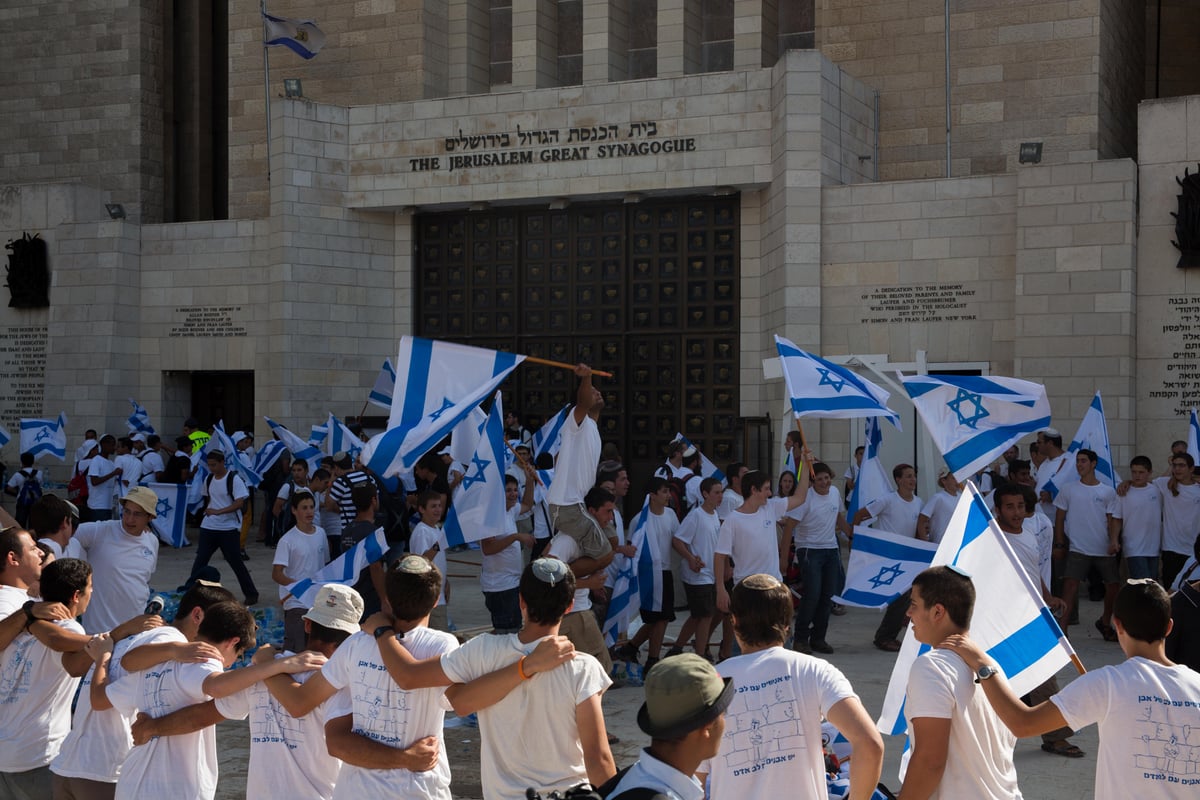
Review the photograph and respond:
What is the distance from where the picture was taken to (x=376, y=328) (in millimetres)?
21406

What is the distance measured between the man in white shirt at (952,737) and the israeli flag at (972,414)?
559 centimetres

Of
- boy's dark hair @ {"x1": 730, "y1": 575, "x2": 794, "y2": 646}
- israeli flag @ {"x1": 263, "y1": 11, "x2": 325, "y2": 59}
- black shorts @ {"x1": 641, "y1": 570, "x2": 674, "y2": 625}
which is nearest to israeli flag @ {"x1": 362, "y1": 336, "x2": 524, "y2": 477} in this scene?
black shorts @ {"x1": 641, "y1": 570, "x2": 674, "y2": 625}

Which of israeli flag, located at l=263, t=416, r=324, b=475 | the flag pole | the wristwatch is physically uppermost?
the flag pole

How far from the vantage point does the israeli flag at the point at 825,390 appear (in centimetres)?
1059

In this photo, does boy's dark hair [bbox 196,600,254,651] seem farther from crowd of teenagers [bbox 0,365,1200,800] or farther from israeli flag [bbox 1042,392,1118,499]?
israeli flag [bbox 1042,392,1118,499]

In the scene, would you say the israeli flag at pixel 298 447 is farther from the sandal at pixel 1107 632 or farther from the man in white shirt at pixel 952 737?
the man in white shirt at pixel 952 737

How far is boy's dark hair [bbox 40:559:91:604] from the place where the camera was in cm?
493

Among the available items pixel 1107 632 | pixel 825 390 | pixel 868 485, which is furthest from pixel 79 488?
pixel 1107 632

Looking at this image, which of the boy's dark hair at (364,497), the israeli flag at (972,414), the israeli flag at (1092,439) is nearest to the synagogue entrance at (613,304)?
the israeli flag at (1092,439)

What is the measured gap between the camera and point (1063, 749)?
25.0 feet

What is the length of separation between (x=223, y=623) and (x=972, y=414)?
22.4ft

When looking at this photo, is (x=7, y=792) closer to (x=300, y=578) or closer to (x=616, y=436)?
(x=300, y=578)

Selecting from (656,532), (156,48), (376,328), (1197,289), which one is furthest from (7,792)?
(156,48)

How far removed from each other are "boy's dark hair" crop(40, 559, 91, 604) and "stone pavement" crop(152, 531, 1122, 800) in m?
2.25
